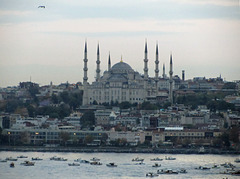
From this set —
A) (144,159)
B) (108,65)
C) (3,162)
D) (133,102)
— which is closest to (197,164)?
(144,159)

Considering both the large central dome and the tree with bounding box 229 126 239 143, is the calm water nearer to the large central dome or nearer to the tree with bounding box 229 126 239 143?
the tree with bounding box 229 126 239 143

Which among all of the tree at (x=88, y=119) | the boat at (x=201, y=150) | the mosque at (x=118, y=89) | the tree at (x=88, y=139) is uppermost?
the mosque at (x=118, y=89)

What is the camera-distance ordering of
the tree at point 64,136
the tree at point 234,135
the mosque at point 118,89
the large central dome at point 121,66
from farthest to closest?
the large central dome at point 121,66 → the mosque at point 118,89 → the tree at point 64,136 → the tree at point 234,135

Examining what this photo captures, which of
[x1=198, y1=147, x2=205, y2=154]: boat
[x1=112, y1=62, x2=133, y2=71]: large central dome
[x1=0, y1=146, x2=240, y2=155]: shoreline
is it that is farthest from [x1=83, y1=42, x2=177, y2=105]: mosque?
[x1=198, y1=147, x2=205, y2=154]: boat

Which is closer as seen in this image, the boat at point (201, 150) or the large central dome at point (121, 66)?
the boat at point (201, 150)

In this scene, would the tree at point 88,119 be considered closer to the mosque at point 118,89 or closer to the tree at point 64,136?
the tree at point 64,136

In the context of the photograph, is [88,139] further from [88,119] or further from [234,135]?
[88,119]

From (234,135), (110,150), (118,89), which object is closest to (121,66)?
(118,89)

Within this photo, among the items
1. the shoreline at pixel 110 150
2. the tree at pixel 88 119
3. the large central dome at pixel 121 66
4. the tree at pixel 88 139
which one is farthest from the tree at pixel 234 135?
the large central dome at pixel 121 66

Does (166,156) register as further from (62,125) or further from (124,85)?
(124,85)

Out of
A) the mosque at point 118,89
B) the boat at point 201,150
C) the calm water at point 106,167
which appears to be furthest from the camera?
the mosque at point 118,89
